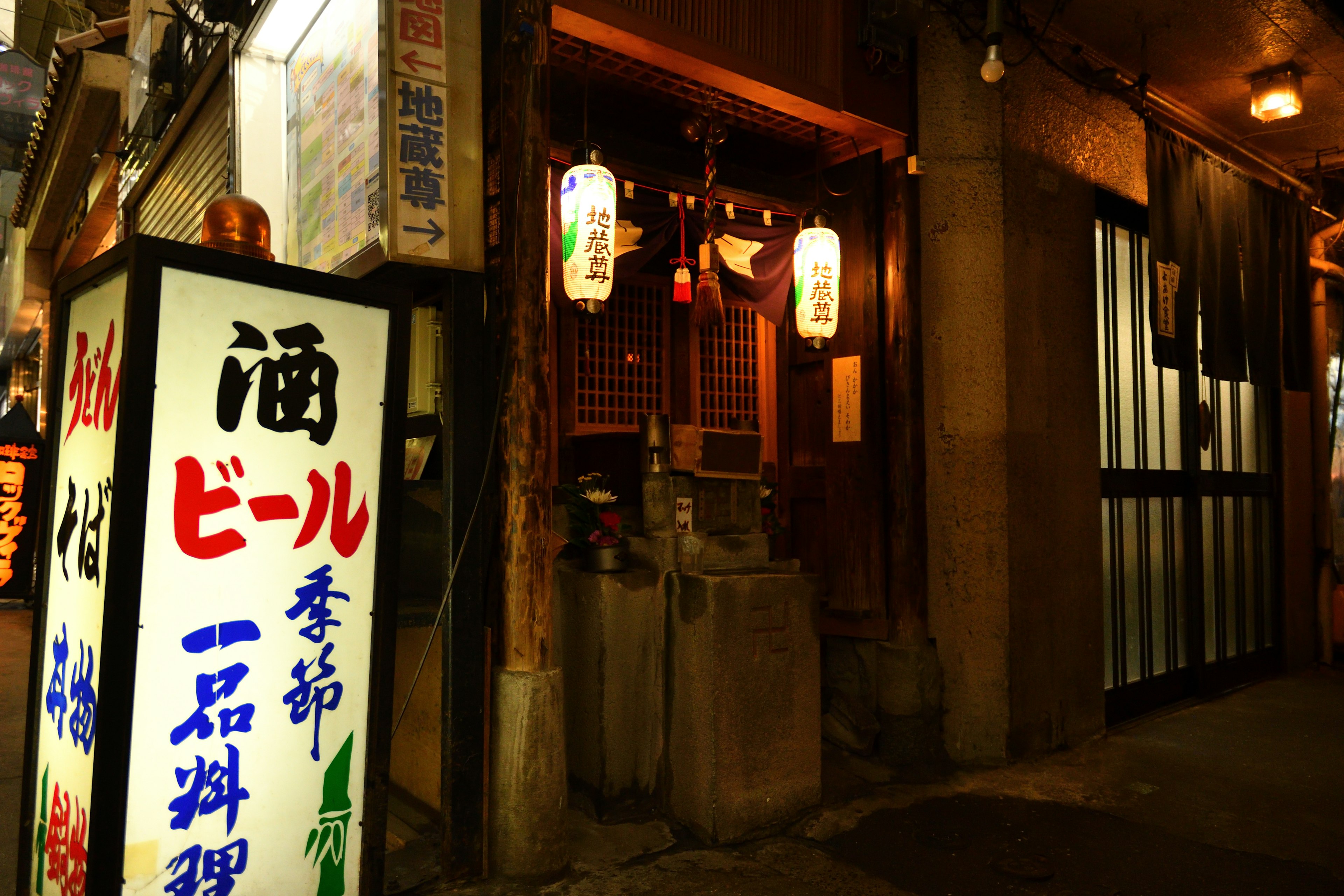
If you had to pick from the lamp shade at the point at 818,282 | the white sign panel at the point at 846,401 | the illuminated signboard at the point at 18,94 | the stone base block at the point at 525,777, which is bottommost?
the stone base block at the point at 525,777

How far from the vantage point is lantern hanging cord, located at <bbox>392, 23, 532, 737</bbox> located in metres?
5.01

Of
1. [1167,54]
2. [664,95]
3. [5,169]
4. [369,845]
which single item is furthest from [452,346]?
[5,169]

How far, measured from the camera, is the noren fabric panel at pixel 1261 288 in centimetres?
1013

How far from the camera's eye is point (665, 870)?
526 cm

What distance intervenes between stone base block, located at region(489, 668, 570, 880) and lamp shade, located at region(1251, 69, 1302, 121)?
9.58 m

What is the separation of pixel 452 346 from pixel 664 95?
11.0 feet

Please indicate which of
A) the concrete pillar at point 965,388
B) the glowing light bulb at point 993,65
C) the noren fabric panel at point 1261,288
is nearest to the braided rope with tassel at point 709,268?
the concrete pillar at point 965,388

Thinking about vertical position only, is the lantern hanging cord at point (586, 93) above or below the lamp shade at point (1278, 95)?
below

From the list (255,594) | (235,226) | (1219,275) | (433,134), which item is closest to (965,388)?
(1219,275)

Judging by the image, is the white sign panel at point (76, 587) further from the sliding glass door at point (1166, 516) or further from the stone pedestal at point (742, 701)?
the sliding glass door at point (1166, 516)

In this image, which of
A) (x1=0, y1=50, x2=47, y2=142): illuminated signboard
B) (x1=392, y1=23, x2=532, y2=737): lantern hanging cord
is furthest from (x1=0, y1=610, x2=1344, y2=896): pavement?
(x1=0, y1=50, x2=47, y2=142): illuminated signboard

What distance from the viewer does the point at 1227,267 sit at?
9.76 metres

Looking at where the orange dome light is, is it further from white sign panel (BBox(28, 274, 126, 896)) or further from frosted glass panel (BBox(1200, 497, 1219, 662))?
frosted glass panel (BBox(1200, 497, 1219, 662))

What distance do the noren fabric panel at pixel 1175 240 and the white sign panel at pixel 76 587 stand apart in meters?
8.81
